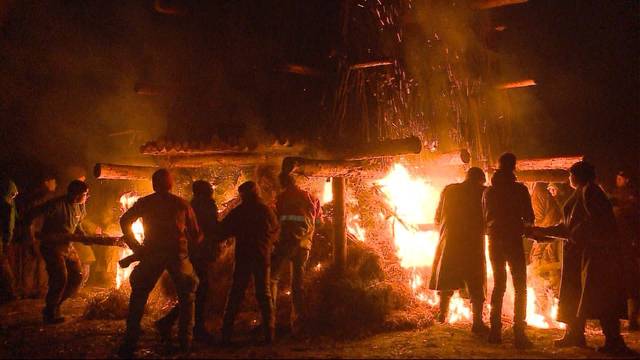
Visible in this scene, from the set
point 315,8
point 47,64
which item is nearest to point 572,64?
point 315,8

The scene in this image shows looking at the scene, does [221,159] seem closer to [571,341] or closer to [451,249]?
[451,249]

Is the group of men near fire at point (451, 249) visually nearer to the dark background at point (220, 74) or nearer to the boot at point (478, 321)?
the boot at point (478, 321)

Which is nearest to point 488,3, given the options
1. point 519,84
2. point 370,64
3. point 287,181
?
point 519,84

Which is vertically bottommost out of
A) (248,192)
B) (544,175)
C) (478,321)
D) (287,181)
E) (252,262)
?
(478,321)

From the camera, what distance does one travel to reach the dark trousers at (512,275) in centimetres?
650

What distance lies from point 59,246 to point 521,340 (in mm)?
7621

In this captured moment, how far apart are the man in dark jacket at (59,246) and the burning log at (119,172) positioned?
50 centimetres

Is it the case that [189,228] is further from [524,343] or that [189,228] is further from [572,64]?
[572,64]

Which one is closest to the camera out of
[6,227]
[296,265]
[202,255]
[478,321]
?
[202,255]

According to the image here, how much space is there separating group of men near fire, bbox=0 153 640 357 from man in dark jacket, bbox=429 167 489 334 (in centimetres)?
2

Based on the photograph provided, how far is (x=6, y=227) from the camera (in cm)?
984

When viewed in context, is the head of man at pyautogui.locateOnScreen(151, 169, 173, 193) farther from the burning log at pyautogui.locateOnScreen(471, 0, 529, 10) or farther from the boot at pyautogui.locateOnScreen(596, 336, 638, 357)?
the burning log at pyautogui.locateOnScreen(471, 0, 529, 10)

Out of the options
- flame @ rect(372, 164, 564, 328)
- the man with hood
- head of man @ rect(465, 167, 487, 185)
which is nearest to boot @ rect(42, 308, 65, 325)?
the man with hood

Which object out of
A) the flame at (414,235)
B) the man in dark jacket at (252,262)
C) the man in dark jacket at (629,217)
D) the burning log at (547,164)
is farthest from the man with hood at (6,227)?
the man in dark jacket at (629,217)
